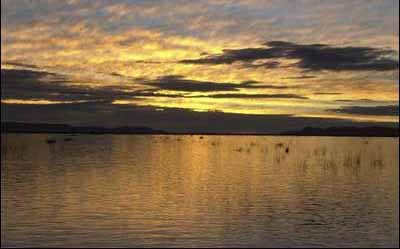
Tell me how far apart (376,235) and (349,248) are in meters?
2.85

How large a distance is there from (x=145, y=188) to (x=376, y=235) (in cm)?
1808

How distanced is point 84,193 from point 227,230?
44.0 ft

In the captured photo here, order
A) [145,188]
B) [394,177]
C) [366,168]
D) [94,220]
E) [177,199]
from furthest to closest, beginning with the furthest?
1. [366,168]
2. [394,177]
3. [145,188]
4. [177,199]
5. [94,220]

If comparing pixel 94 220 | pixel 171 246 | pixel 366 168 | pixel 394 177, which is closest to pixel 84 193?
pixel 94 220

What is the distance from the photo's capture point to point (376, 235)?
75.1 feet

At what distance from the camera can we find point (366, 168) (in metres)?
55.4

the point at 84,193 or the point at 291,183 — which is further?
the point at 291,183

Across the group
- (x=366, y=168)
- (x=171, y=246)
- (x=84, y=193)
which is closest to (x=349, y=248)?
(x=171, y=246)

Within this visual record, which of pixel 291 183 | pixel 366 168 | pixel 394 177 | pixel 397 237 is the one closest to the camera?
pixel 397 237

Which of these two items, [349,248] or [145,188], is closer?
[349,248]

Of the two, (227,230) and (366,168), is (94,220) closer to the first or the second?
(227,230)

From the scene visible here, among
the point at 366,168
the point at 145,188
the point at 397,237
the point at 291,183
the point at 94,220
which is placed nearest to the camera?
the point at 397,237

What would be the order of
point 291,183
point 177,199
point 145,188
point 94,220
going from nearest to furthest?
point 94,220
point 177,199
point 145,188
point 291,183

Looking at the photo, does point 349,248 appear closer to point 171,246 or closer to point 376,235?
point 376,235
